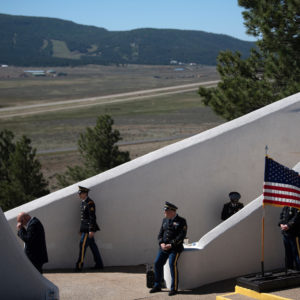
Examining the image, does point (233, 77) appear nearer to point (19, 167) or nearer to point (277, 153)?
point (19, 167)

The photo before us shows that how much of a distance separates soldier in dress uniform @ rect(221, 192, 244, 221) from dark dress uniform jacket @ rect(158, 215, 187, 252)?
1.63 metres

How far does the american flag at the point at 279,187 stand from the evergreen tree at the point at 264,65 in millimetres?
9267

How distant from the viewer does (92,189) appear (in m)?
8.05

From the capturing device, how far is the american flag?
19.6 feet

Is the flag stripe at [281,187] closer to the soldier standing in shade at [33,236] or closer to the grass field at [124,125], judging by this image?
the soldier standing in shade at [33,236]

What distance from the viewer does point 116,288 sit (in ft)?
22.4

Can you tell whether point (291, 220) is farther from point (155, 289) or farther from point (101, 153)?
point (101, 153)

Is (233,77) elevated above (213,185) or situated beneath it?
elevated above

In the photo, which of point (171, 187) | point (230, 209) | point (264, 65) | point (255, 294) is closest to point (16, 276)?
point (255, 294)

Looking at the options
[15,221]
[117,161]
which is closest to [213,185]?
[15,221]

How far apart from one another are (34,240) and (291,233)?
285 cm

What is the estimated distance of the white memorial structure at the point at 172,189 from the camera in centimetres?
799

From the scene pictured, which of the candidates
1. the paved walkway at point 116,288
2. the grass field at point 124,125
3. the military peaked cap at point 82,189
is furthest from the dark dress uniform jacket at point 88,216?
the grass field at point 124,125

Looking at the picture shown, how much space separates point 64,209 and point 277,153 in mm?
3273
